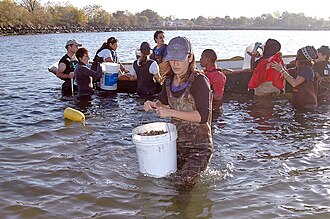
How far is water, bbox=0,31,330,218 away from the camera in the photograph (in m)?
5.28

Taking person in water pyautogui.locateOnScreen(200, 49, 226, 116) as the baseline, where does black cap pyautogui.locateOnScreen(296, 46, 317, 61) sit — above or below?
above

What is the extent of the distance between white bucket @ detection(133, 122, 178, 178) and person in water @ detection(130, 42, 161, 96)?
5.62 meters

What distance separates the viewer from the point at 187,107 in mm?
5145

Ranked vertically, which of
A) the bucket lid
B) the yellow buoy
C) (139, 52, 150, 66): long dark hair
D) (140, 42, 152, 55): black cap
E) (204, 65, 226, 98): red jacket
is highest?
(140, 42, 152, 55): black cap

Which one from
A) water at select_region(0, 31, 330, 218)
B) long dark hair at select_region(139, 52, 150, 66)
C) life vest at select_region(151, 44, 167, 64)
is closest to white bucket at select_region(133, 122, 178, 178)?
water at select_region(0, 31, 330, 218)

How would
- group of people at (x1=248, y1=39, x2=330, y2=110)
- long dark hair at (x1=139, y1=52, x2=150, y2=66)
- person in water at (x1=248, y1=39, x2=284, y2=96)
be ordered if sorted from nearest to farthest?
group of people at (x1=248, y1=39, x2=330, y2=110) < person in water at (x1=248, y1=39, x2=284, y2=96) < long dark hair at (x1=139, y1=52, x2=150, y2=66)

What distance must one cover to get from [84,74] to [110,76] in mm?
1634

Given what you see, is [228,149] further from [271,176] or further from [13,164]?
[13,164]

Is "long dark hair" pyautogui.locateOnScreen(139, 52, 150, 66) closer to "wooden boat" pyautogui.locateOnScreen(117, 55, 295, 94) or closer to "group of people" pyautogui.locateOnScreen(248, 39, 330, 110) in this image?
"wooden boat" pyautogui.locateOnScreen(117, 55, 295, 94)

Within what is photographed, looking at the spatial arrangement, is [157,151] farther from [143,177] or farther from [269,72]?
[269,72]

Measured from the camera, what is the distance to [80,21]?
129875mm

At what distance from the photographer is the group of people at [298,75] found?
31.3 ft

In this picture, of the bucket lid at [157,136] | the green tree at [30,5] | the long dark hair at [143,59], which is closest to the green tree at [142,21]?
the green tree at [30,5]

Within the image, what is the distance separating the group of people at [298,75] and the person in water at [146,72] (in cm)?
270
